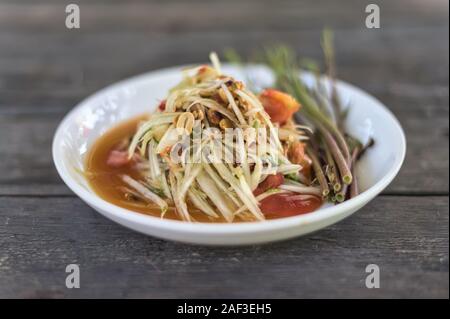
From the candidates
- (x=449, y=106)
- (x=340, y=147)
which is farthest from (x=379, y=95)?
(x=340, y=147)

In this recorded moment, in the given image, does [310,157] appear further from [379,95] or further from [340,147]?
[379,95]

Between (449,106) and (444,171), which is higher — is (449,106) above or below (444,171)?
above

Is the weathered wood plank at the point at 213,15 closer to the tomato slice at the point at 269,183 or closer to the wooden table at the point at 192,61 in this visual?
the wooden table at the point at 192,61

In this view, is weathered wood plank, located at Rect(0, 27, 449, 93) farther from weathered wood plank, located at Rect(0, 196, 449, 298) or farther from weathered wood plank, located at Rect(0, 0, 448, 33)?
weathered wood plank, located at Rect(0, 196, 449, 298)

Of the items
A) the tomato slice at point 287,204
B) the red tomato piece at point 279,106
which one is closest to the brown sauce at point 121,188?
the tomato slice at point 287,204

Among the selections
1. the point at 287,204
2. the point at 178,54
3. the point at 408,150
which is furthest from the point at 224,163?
the point at 178,54
